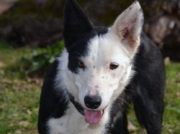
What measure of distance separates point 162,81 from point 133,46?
1.00 m

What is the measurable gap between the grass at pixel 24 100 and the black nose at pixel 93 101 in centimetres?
206

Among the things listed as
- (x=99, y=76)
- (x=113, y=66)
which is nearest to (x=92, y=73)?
(x=99, y=76)

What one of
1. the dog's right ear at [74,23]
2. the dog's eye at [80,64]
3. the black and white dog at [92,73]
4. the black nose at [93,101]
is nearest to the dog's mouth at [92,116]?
the black and white dog at [92,73]

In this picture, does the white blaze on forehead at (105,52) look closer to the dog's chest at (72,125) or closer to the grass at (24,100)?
the dog's chest at (72,125)

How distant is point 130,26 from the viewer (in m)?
3.98

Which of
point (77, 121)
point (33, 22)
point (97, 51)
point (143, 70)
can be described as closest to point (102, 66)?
point (97, 51)

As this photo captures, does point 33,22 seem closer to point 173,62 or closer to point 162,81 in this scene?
point 173,62

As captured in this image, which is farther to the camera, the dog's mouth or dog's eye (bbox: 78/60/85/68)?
the dog's mouth

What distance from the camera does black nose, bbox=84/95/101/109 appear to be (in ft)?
11.9

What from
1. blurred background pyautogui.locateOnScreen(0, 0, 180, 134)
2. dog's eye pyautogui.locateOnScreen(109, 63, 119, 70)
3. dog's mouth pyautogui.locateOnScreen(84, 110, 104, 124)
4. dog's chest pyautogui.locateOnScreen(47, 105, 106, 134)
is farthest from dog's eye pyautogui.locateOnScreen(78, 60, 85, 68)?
blurred background pyautogui.locateOnScreen(0, 0, 180, 134)

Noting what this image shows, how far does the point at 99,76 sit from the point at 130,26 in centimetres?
58

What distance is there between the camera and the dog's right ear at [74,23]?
394 cm

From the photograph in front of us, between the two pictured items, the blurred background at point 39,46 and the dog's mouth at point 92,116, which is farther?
the blurred background at point 39,46

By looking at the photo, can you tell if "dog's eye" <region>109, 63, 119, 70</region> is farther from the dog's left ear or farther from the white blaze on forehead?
the dog's left ear
